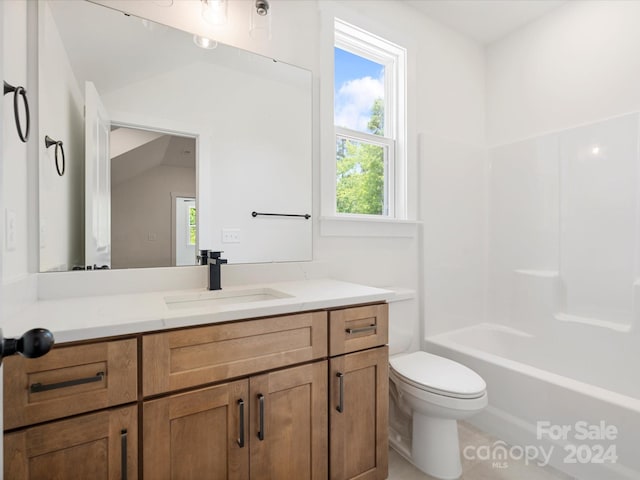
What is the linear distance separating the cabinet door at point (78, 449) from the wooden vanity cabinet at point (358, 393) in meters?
0.69

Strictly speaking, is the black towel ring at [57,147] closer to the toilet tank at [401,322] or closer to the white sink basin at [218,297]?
the white sink basin at [218,297]

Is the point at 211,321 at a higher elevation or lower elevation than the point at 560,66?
lower

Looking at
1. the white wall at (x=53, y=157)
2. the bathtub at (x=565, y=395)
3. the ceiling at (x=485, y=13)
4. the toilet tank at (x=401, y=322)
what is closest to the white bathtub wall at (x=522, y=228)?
the bathtub at (x=565, y=395)

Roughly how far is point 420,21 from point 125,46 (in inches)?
76.6

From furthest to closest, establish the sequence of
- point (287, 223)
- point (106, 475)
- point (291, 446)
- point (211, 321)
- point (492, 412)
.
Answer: point (492, 412)
point (287, 223)
point (291, 446)
point (211, 321)
point (106, 475)

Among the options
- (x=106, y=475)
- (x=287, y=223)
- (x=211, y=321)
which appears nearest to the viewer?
(x=106, y=475)

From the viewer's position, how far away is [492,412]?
2004mm

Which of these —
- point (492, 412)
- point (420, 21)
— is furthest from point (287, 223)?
point (420, 21)

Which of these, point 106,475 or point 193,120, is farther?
point 193,120

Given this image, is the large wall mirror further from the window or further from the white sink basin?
the window

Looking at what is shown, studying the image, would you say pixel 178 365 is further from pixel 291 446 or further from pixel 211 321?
pixel 291 446

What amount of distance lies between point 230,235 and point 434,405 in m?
Answer: 1.27

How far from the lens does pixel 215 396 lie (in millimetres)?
1062

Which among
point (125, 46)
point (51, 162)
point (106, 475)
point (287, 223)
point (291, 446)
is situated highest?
point (125, 46)
